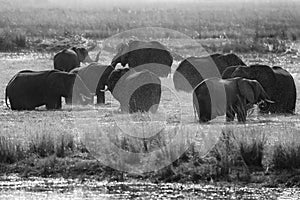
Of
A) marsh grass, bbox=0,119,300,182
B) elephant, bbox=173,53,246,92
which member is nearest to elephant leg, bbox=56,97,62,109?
elephant, bbox=173,53,246,92

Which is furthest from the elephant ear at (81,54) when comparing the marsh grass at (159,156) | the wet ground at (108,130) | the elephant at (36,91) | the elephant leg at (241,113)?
the marsh grass at (159,156)

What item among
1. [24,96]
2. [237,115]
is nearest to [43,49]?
[24,96]

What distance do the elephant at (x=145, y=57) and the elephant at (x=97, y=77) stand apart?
306 cm

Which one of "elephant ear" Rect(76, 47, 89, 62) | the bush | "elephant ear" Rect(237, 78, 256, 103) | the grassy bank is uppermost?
"elephant ear" Rect(237, 78, 256, 103)

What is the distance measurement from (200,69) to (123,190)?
12.8 metres

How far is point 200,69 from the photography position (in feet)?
87.5

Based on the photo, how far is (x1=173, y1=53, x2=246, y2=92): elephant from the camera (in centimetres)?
2584

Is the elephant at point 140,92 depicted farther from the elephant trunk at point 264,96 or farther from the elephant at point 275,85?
the elephant trunk at point 264,96

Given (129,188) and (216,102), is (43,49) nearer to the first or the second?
(216,102)

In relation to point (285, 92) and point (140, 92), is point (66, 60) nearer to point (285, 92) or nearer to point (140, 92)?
point (140, 92)

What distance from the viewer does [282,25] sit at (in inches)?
2125

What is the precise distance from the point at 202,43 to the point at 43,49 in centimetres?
703

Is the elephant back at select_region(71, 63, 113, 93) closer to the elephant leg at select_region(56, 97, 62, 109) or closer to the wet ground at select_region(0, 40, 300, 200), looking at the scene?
the wet ground at select_region(0, 40, 300, 200)

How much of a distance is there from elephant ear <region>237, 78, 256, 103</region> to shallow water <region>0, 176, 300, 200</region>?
16.0 feet
